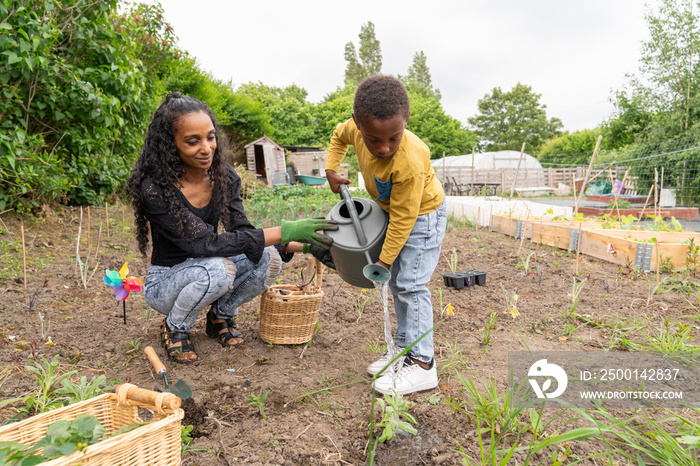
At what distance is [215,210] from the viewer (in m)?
2.07

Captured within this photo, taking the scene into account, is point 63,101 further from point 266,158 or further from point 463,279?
point 266,158

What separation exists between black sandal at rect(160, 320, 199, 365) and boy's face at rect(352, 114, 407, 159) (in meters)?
1.23

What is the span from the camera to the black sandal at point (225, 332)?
2.13 metres

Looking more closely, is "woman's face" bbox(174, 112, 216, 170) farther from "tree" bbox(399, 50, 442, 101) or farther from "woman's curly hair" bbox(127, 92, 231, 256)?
"tree" bbox(399, 50, 442, 101)

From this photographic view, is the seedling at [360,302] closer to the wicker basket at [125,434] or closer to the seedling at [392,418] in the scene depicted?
the seedling at [392,418]

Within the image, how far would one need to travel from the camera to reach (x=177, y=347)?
77.0 inches

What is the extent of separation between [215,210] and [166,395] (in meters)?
1.18

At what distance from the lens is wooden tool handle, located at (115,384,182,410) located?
3.31 ft

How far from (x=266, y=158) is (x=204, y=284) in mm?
12546

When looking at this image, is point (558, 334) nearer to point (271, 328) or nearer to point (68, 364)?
point (271, 328)

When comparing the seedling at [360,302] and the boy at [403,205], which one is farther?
the seedling at [360,302]

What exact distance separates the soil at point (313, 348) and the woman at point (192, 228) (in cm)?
26

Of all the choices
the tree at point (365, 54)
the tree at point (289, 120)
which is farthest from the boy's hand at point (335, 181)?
the tree at point (365, 54)

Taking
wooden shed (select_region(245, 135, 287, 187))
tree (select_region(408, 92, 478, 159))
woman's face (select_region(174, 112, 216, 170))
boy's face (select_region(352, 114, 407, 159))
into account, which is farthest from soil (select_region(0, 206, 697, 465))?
tree (select_region(408, 92, 478, 159))
